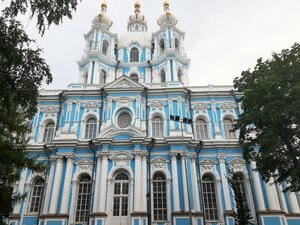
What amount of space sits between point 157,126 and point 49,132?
9908 millimetres

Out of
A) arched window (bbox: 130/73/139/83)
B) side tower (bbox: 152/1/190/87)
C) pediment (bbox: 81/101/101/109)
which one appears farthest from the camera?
arched window (bbox: 130/73/139/83)

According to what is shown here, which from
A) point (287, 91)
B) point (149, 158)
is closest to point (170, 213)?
point (149, 158)

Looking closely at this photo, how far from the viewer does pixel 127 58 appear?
33062mm

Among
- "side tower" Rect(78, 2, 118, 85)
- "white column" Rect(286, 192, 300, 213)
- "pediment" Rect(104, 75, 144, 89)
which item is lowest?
"white column" Rect(286, 192, 300, 213)

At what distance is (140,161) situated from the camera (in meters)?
22.2

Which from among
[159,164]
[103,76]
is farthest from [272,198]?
[103,76]

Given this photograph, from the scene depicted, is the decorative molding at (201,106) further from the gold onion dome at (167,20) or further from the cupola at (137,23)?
the cupola at (137,23)

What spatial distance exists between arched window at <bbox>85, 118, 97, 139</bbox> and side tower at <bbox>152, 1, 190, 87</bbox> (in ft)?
24.6

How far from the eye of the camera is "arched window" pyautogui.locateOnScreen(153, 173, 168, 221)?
20766 mm

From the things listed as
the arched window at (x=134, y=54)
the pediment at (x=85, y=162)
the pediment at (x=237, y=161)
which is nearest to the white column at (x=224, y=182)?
the pediment at (x=237, y=161)

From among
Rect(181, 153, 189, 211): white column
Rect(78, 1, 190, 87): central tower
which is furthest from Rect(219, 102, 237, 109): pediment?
Rect(181, 153, 189, 211): white column

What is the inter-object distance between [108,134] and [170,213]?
7852 millimetres

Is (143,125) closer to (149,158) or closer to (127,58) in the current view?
(149,158)

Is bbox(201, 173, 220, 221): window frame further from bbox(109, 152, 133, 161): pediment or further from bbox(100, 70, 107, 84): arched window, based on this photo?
bbox(100, 70, 107, 84): arched window
